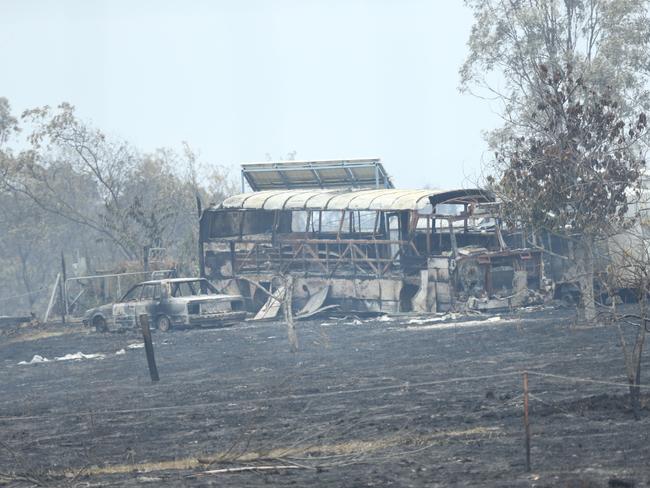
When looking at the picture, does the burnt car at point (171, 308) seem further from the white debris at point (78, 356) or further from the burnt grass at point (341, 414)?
the white debris at point (78, 356)

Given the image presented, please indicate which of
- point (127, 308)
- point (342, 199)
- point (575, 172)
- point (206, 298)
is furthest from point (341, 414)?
→ point (342, 199)

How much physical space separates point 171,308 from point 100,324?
10.9 feet

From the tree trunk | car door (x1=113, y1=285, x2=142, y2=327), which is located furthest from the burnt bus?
car door (x1=113, y1=285, x2=142, y2=327)

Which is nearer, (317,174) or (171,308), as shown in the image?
(171,308)

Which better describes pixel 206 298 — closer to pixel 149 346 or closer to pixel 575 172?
pixel 149 346

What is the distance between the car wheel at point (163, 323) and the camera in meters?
32.2

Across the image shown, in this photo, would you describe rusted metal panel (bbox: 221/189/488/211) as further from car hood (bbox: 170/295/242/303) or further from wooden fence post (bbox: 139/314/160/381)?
wooden fence post (bbox: 139/314/160/381)

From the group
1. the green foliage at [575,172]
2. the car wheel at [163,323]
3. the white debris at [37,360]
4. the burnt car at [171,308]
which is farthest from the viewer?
the car wheel at [163,323]

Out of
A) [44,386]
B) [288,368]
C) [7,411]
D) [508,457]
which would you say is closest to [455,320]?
[288,368]

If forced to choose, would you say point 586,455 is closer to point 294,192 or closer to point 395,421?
point 395,421

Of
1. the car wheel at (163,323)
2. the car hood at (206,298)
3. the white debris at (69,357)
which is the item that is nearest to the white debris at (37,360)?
the white debris at (69,357)

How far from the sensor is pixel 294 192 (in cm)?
3853

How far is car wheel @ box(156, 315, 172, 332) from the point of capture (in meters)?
32.2

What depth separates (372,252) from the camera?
36062mm
